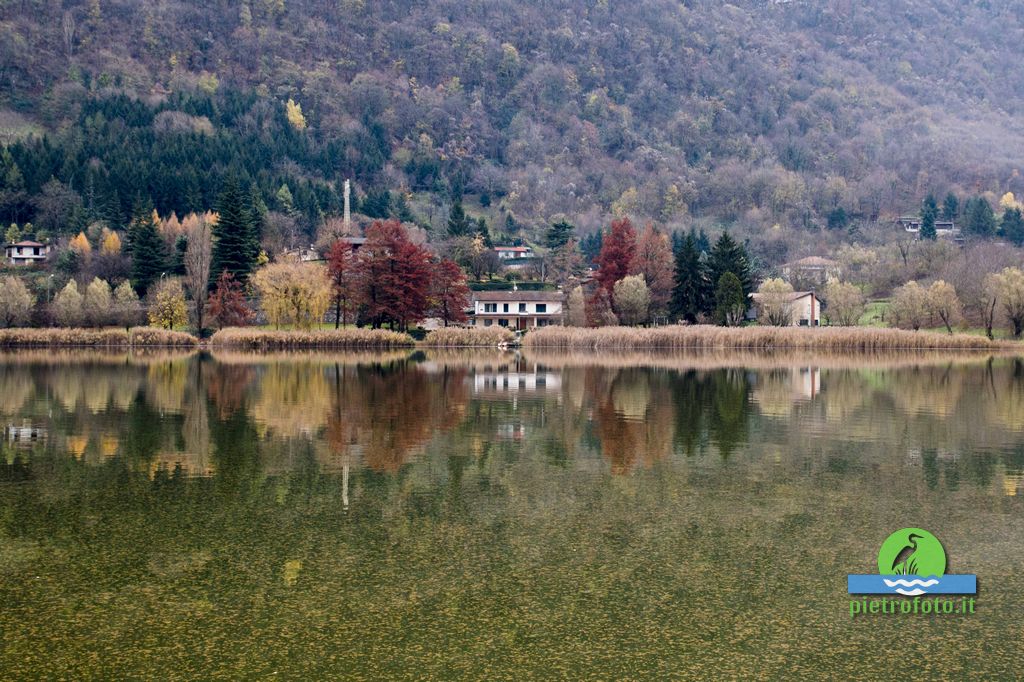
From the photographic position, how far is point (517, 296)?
9619 cm

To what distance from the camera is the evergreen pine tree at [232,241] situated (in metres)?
79.9

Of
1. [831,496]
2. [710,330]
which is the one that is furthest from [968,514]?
[710,330]

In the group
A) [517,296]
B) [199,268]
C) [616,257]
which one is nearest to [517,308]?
[517,296]

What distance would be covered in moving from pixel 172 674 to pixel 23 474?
9.70 meters

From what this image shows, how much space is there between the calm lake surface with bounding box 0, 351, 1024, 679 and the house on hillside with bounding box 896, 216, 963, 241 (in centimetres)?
12648

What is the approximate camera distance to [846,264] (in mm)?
116062

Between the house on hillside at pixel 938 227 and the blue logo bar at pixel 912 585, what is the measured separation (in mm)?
135252

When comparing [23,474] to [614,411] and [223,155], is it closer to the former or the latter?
[614,411]

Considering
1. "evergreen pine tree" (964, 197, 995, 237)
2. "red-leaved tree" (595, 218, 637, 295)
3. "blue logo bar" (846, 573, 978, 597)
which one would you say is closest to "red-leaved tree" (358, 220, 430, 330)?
"red-leaved tree" (595, 218, 637, 295)

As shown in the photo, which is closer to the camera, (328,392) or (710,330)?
(328,392)

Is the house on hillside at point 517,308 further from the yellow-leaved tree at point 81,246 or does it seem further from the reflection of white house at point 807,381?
the reflection of white house at point 807,381

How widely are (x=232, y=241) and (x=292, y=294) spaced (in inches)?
535

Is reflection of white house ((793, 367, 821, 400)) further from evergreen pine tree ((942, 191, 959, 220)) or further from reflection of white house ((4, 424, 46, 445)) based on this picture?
evergreen pine tree ((942, 191, 959, 220))

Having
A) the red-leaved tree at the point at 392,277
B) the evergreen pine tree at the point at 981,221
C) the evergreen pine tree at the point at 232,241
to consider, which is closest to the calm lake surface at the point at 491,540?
the red-leaved tree at the point at 392,277
